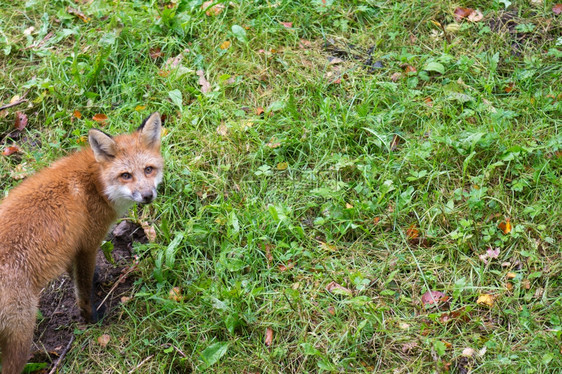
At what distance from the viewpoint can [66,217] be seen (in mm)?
4293

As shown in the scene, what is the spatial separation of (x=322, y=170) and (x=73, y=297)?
2487 mm

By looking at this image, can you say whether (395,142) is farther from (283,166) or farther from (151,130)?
(151,130)

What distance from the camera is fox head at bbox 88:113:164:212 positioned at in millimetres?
4562

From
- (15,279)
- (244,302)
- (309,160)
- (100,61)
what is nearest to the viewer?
(15,279)

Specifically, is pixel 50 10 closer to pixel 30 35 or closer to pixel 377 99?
pixel 30 35

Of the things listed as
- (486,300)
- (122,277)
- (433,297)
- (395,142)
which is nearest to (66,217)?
(122,277)

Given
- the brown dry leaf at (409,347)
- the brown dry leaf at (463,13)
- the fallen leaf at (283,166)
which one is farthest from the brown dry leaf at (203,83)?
the brown dry leaf at (409,347)

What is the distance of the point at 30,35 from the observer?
692 cm

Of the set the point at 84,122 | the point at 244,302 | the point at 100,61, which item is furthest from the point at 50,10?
the point at 244,302

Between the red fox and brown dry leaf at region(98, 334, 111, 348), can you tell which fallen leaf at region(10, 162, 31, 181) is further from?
brown dry leaf at region(98, 334, 111, 348)

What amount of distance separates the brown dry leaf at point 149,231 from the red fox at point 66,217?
0.49 metres

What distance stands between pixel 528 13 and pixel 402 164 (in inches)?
101

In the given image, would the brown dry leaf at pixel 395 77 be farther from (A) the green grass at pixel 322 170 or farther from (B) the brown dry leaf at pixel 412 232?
(B) the brown dry leaf at pixel 412 232

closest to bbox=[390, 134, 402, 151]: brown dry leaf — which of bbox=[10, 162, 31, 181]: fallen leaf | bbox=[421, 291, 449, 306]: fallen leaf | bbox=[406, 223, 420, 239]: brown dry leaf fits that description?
bbox=[406, 223, 420, 239]: brown dry leaf
